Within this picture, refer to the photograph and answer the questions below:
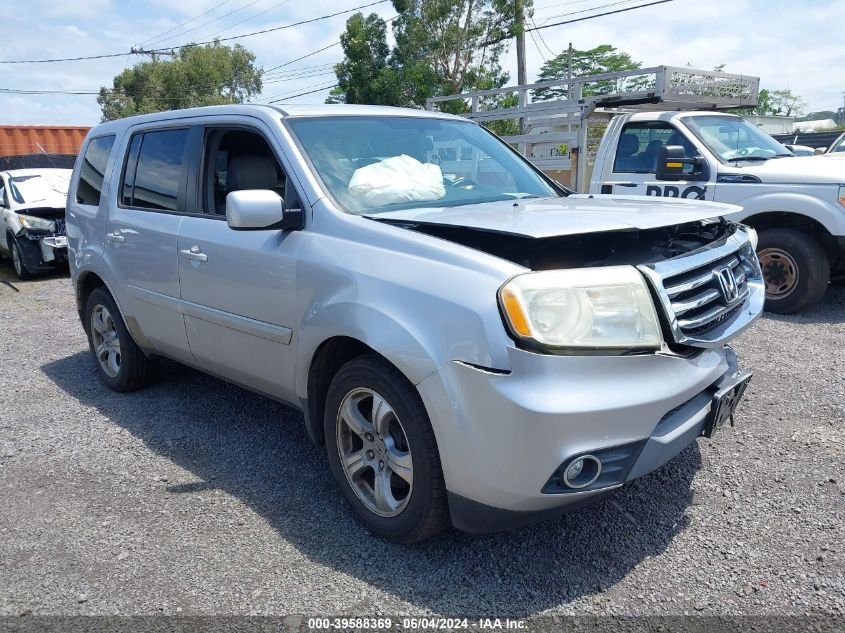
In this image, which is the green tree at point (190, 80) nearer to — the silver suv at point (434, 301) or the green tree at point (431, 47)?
the green tree at point (431, 47)

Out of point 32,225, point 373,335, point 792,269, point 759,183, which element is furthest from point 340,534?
point 32,225

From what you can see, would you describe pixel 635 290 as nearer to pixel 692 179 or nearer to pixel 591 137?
pixel 692 179

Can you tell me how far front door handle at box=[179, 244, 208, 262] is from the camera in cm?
370

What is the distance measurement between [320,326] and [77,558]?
143 centimetres

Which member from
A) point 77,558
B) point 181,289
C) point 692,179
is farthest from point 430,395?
point 692,179

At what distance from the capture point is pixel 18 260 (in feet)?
34.8

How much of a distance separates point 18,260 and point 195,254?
8.51m

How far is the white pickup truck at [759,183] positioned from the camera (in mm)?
6340

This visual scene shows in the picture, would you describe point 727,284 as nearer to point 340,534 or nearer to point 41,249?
point 340,534

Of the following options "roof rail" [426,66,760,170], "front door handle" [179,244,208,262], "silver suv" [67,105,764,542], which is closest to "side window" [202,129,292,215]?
"silver suv" [67,105,764,542]

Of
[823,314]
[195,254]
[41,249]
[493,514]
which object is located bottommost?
[823,314]

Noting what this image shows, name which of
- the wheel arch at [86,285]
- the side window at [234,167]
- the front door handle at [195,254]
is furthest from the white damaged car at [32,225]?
the front door handle at [195,254]

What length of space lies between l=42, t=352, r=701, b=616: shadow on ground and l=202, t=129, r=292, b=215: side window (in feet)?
4.51

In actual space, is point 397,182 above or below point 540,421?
above
